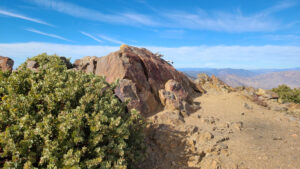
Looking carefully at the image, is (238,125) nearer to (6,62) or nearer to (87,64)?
(87,64)

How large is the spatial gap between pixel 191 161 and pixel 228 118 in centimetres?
647

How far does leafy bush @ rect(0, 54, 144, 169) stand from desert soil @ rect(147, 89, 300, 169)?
9.75 feet

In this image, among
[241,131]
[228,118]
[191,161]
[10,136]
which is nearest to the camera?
[10,136]

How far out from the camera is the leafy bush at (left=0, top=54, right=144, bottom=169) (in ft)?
15.5

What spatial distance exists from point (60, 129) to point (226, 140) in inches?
367

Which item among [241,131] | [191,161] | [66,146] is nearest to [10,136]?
[66,146]

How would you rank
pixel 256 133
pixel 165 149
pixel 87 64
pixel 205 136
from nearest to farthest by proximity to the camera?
pixel 165 149, pixel 205 136, pixel 256 133, pixel 87 64

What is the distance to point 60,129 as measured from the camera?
16.9 feet

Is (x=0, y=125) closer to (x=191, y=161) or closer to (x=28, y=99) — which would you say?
(x=28, y=99)

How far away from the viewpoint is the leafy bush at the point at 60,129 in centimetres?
471

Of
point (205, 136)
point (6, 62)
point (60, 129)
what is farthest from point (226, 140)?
point (6, 62)

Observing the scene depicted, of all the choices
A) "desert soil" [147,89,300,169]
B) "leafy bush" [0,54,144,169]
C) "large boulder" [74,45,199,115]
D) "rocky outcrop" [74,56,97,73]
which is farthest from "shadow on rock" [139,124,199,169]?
"rocky outcrop" [74,56,97,73]

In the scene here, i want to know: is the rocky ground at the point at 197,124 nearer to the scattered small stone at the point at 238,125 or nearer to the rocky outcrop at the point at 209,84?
the scattered small stone at the point at 238,125

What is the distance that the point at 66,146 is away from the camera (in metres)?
5.00
